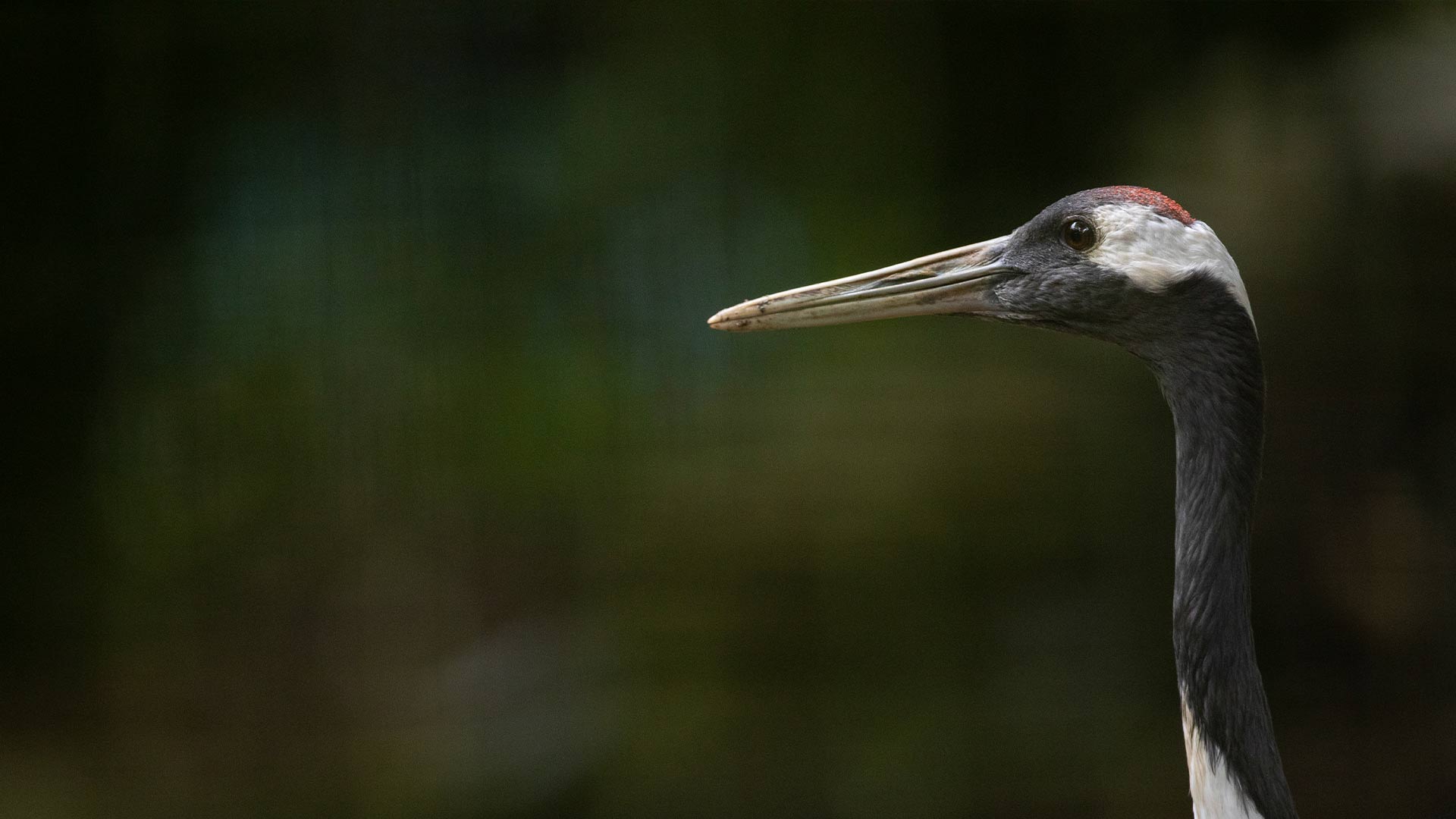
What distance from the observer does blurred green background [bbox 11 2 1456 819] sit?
3.08 metres

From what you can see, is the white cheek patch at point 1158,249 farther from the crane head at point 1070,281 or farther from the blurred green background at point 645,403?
the blurred green background at point 645,403

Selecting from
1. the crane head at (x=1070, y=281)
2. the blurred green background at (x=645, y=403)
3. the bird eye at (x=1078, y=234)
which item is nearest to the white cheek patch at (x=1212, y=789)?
the crane head at (x=1070, y=281)

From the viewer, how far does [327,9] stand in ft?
10.1

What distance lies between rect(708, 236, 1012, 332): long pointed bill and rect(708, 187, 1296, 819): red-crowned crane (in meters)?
0.08

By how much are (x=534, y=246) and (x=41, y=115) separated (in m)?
1.36

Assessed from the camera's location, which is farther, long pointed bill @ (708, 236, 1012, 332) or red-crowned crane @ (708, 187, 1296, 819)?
long pointed bill @ (708, 236, 1012, 332)

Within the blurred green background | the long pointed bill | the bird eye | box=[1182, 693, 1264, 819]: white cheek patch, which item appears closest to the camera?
box=[1182, 693, 1264, 819]: white cheek patch

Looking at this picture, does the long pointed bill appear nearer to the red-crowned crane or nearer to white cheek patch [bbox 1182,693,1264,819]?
the red-crowned crane

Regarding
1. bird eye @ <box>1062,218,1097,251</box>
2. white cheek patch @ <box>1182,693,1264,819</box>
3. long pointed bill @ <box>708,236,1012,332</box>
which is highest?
bird eye @ <box>1062,218,1097,251</box>

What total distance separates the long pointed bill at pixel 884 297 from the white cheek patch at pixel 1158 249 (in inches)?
7.5

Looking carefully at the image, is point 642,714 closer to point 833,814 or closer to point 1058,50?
point 833,814

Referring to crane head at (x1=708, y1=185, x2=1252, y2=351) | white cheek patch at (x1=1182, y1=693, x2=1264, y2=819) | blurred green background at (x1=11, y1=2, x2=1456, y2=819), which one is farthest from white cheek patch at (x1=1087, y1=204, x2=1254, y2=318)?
blurred green background at (x1=11, y1=2, x2=1456, y2=819)

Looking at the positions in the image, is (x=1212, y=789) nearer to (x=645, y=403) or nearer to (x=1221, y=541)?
(x=1221, y=541)

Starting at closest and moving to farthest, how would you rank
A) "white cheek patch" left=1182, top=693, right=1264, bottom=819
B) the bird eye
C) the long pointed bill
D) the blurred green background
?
"white cheek patch" left=1182, top=693, right=1264, bottom=819
the bird eye
the long pointed bill
the blurred green background
